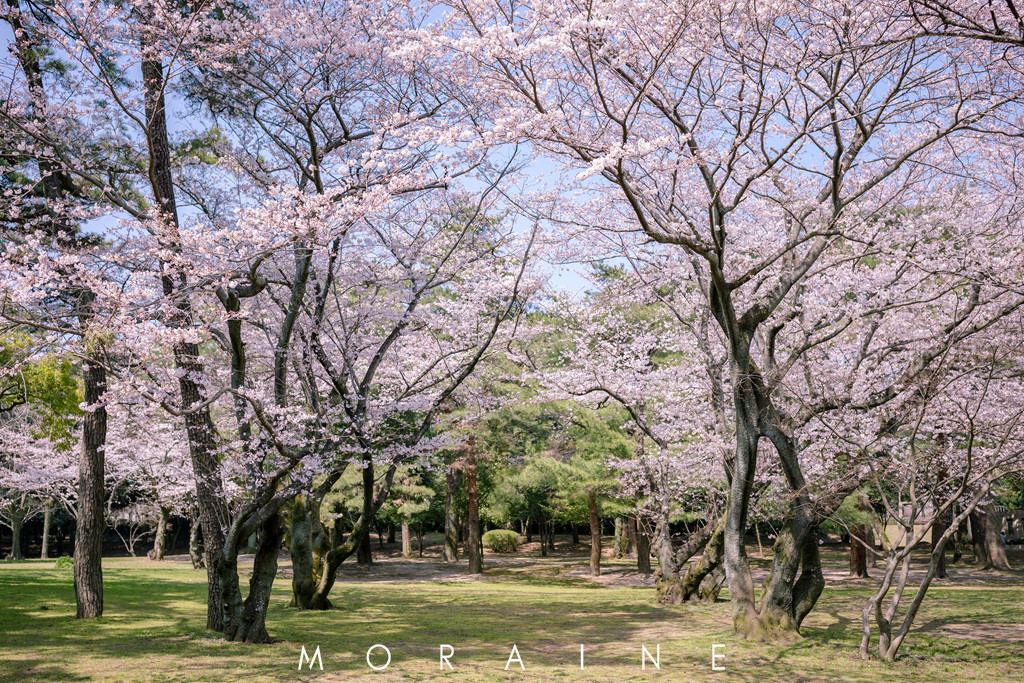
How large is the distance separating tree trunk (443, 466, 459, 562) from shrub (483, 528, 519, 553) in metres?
4.61

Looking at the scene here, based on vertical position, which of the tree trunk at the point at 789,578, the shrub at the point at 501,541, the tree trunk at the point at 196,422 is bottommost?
the shrub at the point at 501,541

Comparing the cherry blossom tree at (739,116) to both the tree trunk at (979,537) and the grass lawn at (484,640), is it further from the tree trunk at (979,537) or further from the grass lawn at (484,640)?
the tree trunk at (979,537)

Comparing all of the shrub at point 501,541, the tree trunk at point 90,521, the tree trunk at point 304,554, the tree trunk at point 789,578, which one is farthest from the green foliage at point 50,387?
the shrub at point 501,541

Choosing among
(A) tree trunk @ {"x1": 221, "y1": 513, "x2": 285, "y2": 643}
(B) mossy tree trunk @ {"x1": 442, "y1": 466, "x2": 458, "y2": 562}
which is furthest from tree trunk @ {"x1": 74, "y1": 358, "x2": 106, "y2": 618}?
(B) mossy tree trunk @ {"x1": 442, "y1": 466, "x2": 458, "y2": 562}

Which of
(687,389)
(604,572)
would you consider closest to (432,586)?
(604,572)

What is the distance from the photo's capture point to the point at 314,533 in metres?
12.0

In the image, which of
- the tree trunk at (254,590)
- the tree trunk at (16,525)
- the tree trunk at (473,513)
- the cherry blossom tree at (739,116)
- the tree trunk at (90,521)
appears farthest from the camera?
the tree trunk at (16,525)

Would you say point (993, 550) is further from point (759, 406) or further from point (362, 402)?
point (362, 402)

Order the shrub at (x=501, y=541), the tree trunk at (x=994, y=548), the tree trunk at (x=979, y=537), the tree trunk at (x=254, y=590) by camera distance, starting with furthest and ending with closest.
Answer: the shrub at (x=501, y=541) → the tree trunk at (x=979, y=537) → the tree trunk at (x=994, y=548) → the tree trunk at (x=254, y=590)

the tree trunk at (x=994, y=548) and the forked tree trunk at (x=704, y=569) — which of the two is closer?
the forked tree trunk at (x=704, y=569)

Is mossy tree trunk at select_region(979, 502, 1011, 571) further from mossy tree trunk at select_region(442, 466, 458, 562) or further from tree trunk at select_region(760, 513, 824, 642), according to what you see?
mossy tree trunk at select_region(442, 466, 458, 562)

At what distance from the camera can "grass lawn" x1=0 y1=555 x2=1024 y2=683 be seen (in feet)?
21.7

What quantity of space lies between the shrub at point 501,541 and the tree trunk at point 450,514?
4.61 metres

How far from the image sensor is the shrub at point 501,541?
30484 mm
